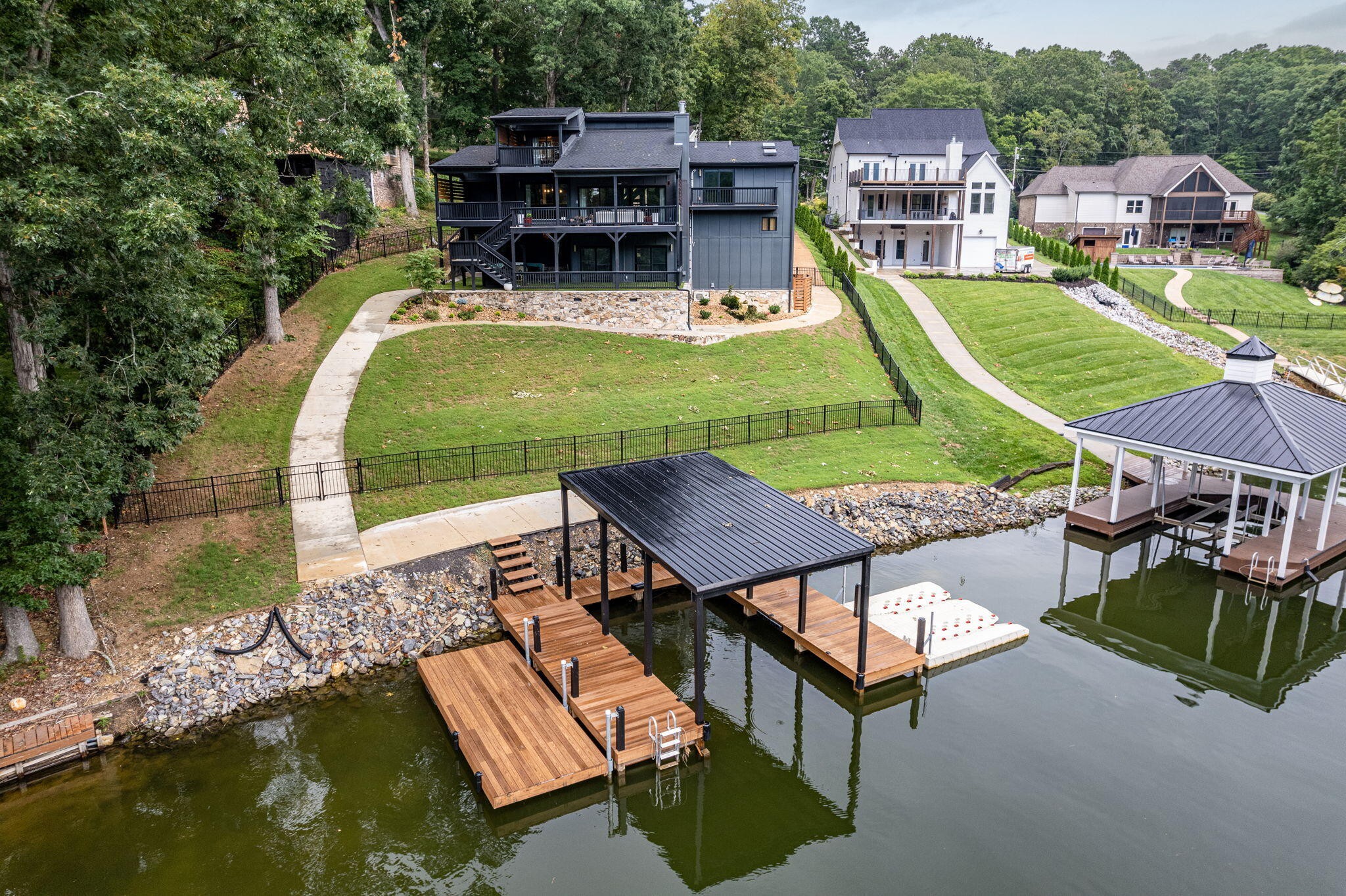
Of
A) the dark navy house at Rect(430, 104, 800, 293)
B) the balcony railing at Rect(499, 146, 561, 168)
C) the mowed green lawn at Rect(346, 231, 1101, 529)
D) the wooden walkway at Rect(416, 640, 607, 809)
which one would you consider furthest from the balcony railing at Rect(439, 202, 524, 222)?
the wooden walkway at Rect(416, 640, 607, 809)

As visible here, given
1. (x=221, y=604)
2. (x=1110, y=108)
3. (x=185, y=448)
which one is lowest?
(x=221, y=604)

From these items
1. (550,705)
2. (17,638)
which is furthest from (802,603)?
(17,638)

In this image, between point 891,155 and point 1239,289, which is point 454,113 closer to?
point 891,155

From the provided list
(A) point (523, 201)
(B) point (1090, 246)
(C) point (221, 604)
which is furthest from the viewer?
(B) point (1090, 246)

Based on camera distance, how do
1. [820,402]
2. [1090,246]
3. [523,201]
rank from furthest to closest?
[1090,246], [523,201], [820,402]

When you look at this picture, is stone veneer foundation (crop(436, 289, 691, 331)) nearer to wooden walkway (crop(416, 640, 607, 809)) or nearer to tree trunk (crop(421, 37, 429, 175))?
tree trunk (crop(421, 37, 429, 175))

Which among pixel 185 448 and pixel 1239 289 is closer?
pixel 185 448

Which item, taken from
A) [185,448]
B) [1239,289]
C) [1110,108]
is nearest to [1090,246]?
[1239,289]
